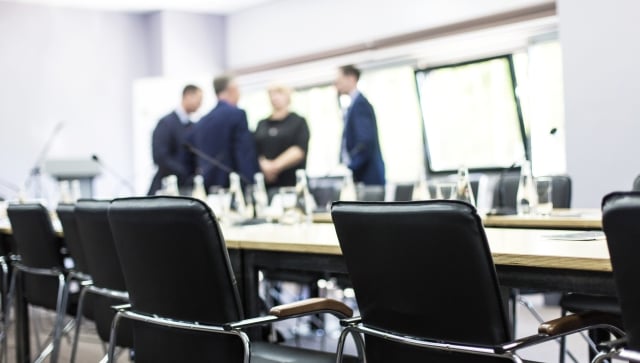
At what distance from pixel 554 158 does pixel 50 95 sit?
5977 mm

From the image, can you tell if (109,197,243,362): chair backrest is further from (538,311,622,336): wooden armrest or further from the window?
the window

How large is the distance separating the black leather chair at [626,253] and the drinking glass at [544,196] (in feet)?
6.74

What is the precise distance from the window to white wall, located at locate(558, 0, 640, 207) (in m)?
2.04

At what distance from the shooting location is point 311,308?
2.23m

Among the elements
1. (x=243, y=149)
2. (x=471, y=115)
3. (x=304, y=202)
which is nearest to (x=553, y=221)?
(x=304, y=202)

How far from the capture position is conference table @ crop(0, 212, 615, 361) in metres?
1.87

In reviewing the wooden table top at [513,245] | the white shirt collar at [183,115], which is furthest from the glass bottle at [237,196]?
the white shirt collar at [183,115]

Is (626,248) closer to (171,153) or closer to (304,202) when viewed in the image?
(304,202)

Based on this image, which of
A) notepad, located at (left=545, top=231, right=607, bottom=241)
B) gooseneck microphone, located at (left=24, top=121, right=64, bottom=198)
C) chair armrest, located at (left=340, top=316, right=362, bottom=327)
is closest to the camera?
chair armrest, located at (left=340, top=316, right=362, bottom=327)

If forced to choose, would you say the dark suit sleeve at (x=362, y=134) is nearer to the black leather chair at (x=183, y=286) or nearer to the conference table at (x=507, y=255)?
the conference table at (x=507, y=255)

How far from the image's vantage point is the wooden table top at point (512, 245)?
1.87 meters

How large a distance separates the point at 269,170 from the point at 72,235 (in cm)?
362

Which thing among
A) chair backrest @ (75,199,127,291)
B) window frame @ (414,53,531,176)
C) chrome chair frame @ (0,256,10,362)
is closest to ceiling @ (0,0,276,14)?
window frame @ (414,53,531,176)


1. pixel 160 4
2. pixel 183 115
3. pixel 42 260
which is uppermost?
pixel 160 4
